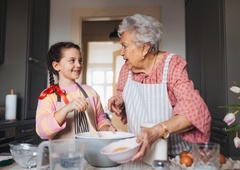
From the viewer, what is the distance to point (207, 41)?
2.24m

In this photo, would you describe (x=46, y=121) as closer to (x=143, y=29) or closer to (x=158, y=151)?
(x=158, y=151)

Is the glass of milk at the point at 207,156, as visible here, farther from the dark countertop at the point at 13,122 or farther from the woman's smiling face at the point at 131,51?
the dark countertop at the point at 13,122

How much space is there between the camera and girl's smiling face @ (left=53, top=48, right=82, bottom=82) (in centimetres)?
126

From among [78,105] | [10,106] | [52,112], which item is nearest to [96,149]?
[78,105]

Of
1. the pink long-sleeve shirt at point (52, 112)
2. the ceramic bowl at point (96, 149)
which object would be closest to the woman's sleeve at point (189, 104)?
the ceramic bowl at point (96, 149)

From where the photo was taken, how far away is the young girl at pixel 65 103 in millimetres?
995

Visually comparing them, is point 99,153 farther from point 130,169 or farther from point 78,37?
point 78,37

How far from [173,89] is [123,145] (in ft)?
1.31

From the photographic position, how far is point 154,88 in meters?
1.14

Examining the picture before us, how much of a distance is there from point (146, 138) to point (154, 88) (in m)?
0.42

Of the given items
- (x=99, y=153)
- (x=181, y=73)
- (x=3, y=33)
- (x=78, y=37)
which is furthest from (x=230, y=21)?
(x=3, y=33)

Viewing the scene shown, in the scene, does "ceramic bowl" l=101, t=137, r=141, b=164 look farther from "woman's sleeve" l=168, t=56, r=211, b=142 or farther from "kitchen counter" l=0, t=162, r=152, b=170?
"woman's sleeve" l=168, t=56, r=211, b=142

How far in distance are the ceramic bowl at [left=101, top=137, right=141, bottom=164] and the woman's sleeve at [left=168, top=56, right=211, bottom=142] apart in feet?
0.86

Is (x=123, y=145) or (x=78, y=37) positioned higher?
(x=78, y=37)
